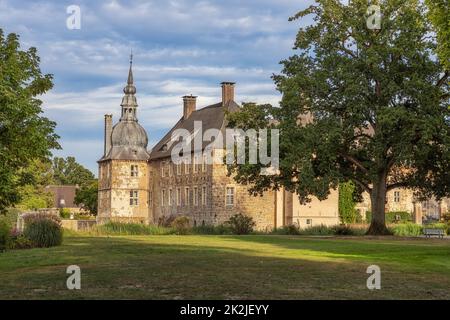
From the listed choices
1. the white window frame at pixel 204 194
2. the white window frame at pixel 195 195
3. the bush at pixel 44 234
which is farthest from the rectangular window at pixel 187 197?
the bush at pixel 44 234

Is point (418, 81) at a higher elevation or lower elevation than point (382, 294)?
higher

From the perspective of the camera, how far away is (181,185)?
65875mm

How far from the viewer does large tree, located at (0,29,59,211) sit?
63.7ft

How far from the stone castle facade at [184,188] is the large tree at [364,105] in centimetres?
1687

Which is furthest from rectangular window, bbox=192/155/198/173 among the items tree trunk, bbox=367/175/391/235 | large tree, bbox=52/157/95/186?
large tree, bbox=52/157/95/186

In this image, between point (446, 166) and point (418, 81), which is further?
point (446, 166)

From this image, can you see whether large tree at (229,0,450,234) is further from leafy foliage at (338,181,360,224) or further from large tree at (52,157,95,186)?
large tree at (52,157,95,186)

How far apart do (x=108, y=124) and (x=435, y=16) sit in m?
59.2

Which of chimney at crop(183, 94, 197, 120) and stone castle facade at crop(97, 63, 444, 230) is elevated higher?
chimney at crop(183, 94, 197, 120)

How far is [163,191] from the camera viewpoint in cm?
6969

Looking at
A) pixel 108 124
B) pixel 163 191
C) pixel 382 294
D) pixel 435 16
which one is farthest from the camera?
pixel 108 124

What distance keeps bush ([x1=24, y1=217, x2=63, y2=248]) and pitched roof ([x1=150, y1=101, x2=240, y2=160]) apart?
33423 mm

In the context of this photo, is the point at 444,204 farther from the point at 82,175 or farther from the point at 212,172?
the point at 82,175

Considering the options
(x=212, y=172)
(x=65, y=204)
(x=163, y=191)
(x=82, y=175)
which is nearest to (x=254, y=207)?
(x=212, y=172)
